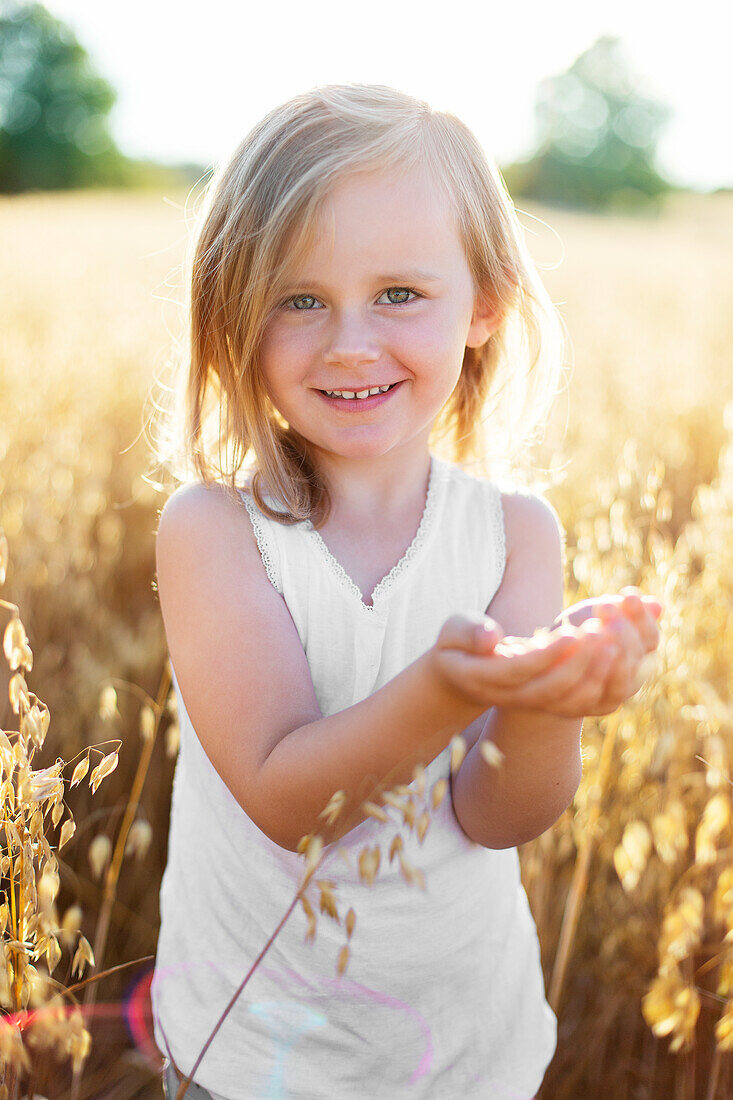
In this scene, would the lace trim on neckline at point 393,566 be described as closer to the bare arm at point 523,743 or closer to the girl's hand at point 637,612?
the bare arm at point 523,743

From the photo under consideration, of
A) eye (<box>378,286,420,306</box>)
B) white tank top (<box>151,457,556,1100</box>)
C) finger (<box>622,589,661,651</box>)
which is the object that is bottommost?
white tank top (<box>151,457,556,1100</box>)

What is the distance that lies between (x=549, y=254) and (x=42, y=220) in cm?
675

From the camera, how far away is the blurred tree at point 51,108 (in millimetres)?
35812

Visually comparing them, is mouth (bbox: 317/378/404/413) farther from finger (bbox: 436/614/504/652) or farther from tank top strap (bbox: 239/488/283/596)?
finger (bbox: 436/614/504/652)

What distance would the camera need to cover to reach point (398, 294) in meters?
1.02

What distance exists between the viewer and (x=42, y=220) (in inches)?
485

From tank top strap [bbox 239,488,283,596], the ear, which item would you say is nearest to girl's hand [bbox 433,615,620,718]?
tank top strap [bbox 239,488,283,596]

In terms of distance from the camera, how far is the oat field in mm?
806

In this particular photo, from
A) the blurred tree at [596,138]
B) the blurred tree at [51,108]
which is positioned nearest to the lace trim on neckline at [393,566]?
the blurred tree at [51,108]

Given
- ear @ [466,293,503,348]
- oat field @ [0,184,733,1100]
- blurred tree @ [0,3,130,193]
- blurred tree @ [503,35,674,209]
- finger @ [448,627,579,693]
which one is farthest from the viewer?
blurred tree @ [503,35,674,209]

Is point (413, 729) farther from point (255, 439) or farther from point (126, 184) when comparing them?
point (126, 184)

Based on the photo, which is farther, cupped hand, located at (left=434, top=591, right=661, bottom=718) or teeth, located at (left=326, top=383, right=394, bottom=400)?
teeth, located at (left=326, top=383, right=394, bottom=400)

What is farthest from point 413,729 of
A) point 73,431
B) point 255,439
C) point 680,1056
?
point 73,431

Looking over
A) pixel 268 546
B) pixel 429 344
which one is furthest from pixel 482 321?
pixel 268 546
